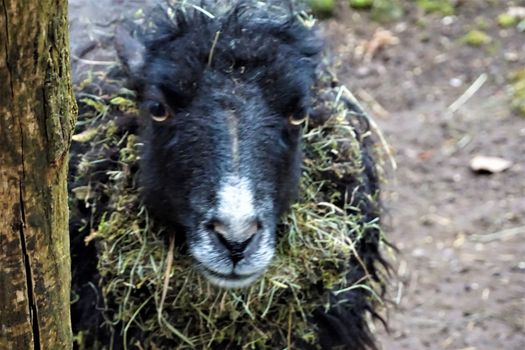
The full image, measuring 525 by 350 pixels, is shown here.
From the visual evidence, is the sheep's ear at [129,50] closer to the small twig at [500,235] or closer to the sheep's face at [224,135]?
the sheep's face at [224,135]

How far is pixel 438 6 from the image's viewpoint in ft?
31.2

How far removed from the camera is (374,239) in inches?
184

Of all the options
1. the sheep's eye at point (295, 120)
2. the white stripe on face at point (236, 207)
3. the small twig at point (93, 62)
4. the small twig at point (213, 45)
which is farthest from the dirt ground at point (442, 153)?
the white stripe on face at point (236, 207)

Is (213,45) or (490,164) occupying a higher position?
(213,45)

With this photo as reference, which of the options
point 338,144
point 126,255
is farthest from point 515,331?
point 126,255

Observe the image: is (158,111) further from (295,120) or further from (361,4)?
(361,4)

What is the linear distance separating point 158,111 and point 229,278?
0.75 m

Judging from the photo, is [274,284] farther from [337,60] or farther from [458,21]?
[458,21]

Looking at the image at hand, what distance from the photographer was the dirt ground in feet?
19.6

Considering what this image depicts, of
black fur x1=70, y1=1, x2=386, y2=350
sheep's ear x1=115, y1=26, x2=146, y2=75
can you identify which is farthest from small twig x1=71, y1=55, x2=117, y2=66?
black fur x1=70, y1=1, x2=386, y2=350

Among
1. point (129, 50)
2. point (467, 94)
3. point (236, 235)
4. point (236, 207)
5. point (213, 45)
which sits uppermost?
point (213, 45)

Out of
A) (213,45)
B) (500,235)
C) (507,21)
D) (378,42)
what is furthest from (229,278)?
(507,21)

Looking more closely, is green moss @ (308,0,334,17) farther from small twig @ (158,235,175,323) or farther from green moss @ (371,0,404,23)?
small twig @ (158,235,175,323)

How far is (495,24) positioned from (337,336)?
17.9 ft
